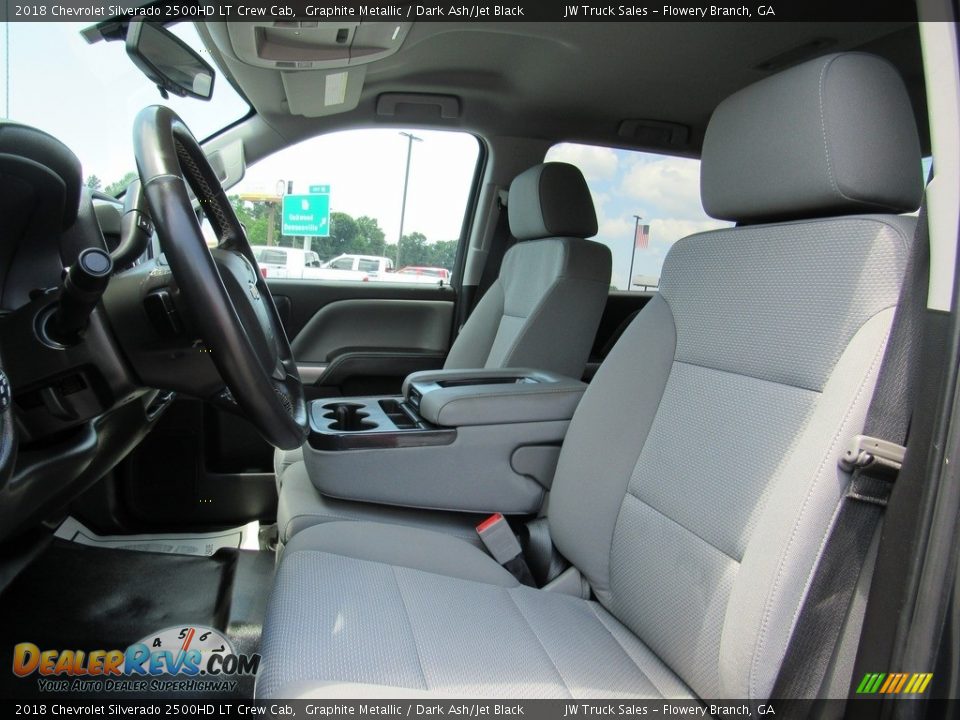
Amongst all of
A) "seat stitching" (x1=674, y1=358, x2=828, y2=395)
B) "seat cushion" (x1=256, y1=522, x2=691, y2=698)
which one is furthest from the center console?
"seat stitching" (x1=674, y1=358, x2=828, y2=395)

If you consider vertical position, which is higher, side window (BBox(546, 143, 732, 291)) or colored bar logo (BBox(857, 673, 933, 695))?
side window (BBox(546, 143, 732, 291))

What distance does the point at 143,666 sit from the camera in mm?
1490

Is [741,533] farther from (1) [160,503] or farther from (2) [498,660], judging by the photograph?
(1) [160,503]

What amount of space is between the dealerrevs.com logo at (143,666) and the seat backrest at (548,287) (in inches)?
45.8

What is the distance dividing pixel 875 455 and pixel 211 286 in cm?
88

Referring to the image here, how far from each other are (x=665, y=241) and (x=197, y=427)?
1820 millimetres

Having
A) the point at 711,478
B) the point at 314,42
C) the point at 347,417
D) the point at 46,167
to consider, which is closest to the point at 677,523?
the point at 711,478

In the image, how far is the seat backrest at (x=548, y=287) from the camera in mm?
2223

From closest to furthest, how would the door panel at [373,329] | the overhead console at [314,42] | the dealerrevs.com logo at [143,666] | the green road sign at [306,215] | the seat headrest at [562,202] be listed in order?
the dealerrevs.com logo at [143,666], the overhead console at [314,42], the seat headrest at [562,202], the green road sign at [306,215], the door panel at [373,329]

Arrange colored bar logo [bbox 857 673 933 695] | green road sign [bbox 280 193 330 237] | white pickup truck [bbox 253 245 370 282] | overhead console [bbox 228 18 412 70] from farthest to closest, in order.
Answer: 1. white pickup truck [bbox 253 245 370 282]
2. green road sign [bbox 280 193 330 237]
3. overhead console [bbox 228 18 412 70]
4. colored bar logo [bbox 857 673 933 695]

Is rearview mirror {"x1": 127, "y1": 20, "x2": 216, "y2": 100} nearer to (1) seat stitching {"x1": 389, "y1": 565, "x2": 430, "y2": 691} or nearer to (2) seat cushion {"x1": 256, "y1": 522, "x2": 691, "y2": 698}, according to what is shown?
(2) seat cushion {"x1": 256, "y1": 522, "x2": 691, "y2": 698}

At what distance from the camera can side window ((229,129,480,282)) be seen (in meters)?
2.55

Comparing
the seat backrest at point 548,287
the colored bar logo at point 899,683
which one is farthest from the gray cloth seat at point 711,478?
the seat backrest at point 548,287

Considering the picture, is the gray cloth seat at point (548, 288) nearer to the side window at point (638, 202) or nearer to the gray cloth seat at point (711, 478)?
the side window at point (638, 202)
